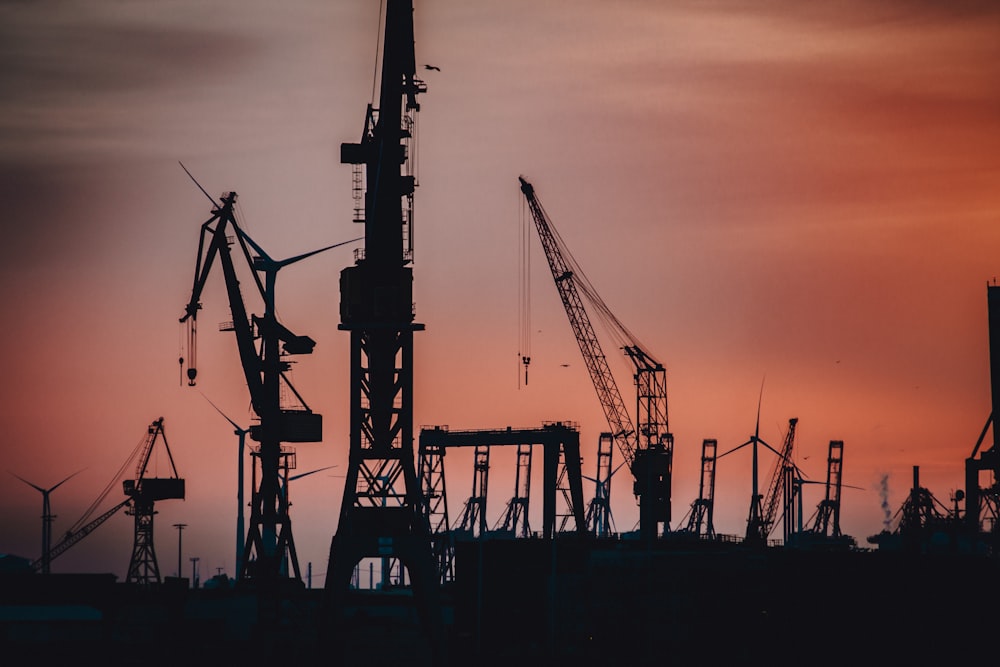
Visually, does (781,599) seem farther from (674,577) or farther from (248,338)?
(248,338)

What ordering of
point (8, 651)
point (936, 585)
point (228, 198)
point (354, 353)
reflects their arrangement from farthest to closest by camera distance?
point (936, 585) < point (228, 198) < point (8, 651) < point (354, 353)

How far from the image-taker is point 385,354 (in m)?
122

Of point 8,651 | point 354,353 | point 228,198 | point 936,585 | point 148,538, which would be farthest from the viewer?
point 148,538

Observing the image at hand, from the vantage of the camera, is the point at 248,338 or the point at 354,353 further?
the point at 248,338

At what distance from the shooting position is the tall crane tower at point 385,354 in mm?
121625

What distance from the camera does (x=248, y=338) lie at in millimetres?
142875

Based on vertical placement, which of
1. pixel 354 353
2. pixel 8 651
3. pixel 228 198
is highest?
pixel 228 198

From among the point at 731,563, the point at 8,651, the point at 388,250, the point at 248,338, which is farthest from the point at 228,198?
the point at 731,563

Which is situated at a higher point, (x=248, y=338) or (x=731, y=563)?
(x=248, y=338)

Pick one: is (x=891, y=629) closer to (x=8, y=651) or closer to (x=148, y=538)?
(x=8, y=651)

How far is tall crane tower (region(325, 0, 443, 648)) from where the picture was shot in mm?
121625

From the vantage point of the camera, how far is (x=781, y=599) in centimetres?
14388

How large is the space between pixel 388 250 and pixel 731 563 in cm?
3817

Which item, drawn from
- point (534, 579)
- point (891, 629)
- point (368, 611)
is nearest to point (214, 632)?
point (368, 611)
